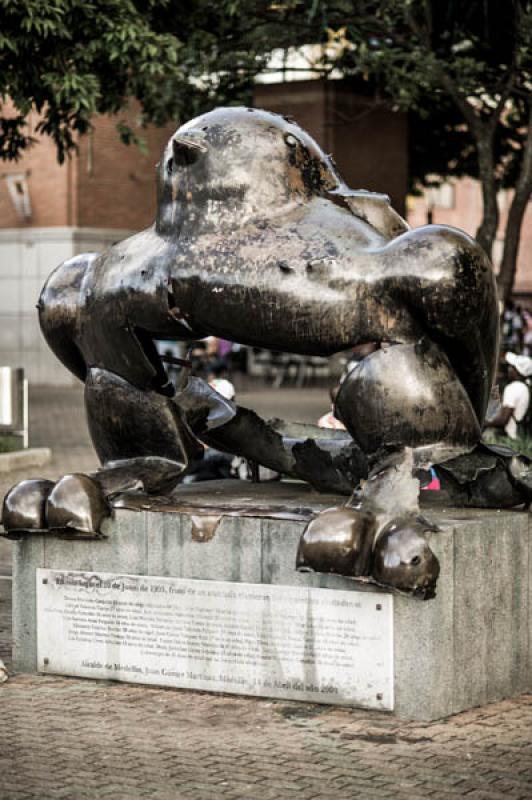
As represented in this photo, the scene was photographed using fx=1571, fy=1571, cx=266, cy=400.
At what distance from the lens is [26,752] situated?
592 centimetres

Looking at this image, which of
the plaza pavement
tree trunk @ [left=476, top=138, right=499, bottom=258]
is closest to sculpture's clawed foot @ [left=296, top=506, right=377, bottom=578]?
the plaza pavement

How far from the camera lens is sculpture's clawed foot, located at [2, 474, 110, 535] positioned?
676 cm

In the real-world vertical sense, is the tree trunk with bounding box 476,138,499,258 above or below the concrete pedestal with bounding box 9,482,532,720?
above

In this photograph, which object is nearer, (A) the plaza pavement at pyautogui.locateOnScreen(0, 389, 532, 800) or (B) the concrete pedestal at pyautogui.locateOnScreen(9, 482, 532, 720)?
(A) the plaza pavement at pyautogui.locateOnScreen(0, 389, 532, 800)

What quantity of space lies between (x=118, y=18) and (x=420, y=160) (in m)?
13.4

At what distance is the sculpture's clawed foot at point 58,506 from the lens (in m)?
6.76

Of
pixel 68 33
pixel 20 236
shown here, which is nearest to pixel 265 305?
pixel 68 33

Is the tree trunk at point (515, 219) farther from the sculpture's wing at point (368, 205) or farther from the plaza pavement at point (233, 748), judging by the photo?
the plaza pavement at point (233, 748)

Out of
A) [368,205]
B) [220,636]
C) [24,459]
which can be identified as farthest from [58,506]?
[24,459]

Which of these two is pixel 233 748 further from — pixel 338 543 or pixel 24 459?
pixel 24 459

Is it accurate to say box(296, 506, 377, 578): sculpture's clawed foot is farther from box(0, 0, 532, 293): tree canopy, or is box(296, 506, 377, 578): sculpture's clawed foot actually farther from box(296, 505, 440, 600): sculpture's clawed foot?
box(0, 0, 532, 293): tree canopy

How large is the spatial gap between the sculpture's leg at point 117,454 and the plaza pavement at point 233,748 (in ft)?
2.64

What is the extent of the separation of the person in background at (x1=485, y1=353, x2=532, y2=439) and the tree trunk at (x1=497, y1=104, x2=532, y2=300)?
3748mm

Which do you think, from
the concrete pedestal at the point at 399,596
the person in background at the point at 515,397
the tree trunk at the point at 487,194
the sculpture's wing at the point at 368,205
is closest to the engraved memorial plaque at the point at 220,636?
the concrete pedestal at the point at 399,596
